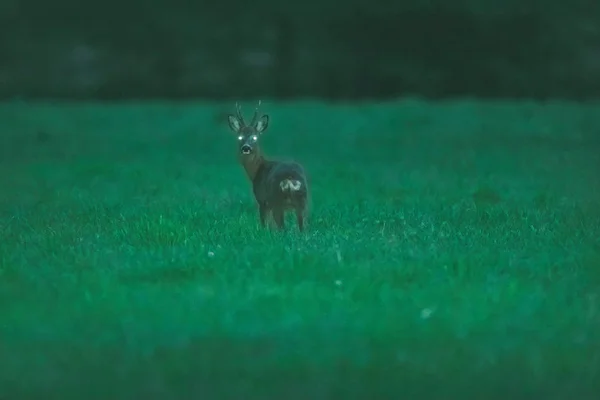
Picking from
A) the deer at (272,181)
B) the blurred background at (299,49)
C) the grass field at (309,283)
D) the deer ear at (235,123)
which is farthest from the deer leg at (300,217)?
the blurred background at (299,49)

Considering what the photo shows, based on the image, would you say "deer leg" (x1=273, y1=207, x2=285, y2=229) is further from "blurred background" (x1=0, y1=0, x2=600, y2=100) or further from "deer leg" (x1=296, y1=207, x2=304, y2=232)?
"blurred background" (x1=0, y1=0, x2=600, y2=100)

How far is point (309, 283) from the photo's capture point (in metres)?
8.66

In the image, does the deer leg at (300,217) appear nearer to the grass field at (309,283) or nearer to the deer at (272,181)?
the deer at (272,181)

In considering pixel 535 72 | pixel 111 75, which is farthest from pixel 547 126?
pixel 111 75

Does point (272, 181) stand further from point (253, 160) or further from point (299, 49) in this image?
point (299, 49)

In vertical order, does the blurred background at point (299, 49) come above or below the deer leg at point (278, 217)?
above

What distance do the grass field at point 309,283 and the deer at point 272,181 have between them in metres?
0.21

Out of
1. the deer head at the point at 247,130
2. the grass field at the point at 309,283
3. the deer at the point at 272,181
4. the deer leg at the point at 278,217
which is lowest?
the grass field at the point at 309,283

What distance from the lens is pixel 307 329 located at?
7637 mm

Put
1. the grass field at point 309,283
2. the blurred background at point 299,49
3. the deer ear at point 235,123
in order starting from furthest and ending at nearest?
the blurred background at point 299,49 → the deer ear at point 235,123 → the grass field at point 309,283

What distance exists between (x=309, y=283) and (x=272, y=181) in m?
1.85

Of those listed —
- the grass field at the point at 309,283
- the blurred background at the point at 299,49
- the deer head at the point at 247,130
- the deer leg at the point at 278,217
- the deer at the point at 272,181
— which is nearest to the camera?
the grass field at the point at 309,283

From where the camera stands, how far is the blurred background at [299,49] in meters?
24.9

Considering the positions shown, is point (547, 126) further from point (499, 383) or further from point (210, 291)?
point (499, 383)
